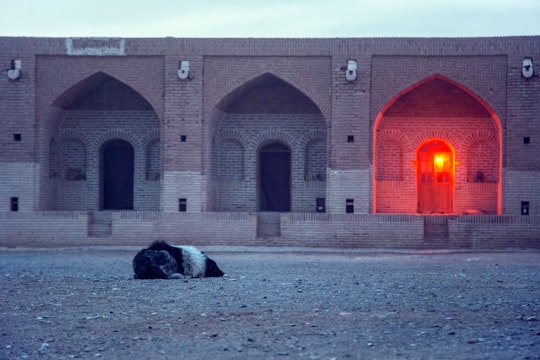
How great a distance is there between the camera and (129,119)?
20969mm

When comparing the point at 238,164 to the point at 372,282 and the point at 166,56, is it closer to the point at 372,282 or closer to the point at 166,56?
the point at 166,56

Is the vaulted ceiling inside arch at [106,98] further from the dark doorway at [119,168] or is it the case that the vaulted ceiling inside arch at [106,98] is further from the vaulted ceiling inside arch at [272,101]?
the vaulted ceiling inside arch at [272,101]

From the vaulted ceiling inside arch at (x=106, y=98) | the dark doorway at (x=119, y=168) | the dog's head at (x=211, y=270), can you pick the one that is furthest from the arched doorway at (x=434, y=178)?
the dog's head at (x=211, y=270)

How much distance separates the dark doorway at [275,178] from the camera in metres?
21.2

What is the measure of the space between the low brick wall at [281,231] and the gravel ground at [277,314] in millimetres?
4826

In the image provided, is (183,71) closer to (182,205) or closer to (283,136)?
Answer: (182,205)

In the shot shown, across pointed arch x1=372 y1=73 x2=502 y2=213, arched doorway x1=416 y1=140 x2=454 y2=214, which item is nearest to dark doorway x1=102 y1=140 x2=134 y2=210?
pointed arch x1=372 y1=73 x2=502 y2=213

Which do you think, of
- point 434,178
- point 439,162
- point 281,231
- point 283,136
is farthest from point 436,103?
point 281,231

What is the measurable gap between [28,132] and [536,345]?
50.9 ft

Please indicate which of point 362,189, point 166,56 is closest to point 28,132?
point 166,56

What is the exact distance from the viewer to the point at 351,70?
1842 centimetres

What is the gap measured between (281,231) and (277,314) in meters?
10.9

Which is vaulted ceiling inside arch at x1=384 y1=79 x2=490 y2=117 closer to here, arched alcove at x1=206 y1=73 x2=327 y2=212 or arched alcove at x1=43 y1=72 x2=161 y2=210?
arched alcove at x1=206 y1=73 x2=327 y2=212

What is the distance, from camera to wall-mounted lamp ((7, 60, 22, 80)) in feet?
62.1
